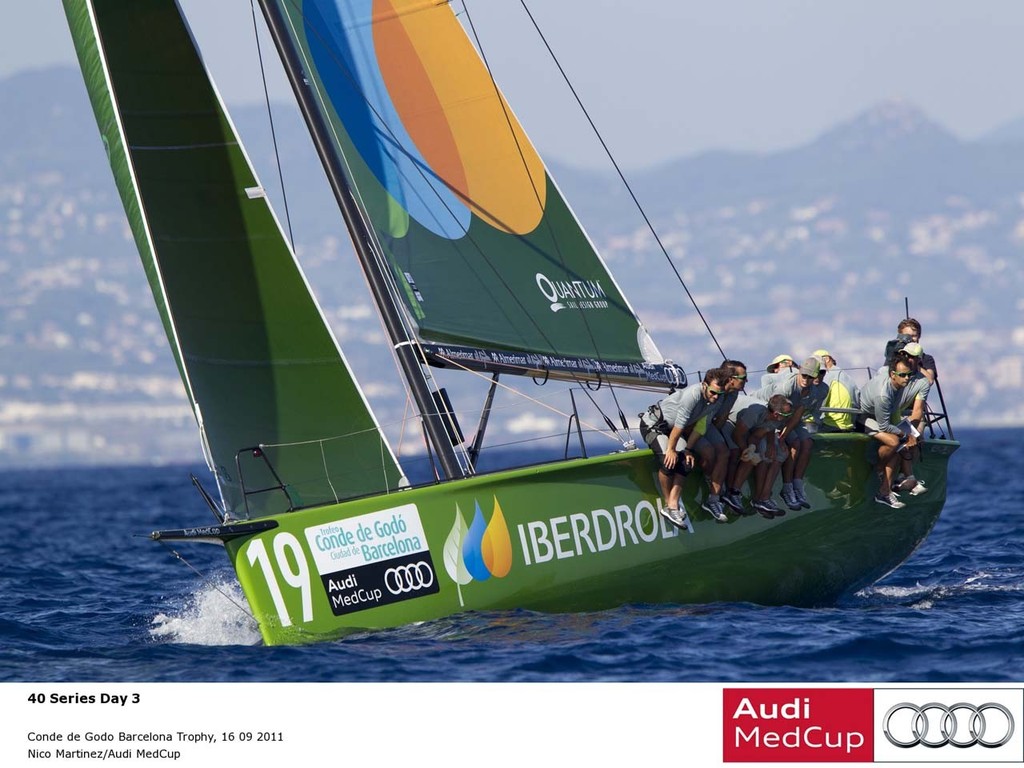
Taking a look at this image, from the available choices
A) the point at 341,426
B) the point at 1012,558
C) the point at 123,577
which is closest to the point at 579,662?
the point at 341,426

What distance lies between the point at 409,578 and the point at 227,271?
7.33 ft

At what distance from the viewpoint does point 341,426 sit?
30.1 feet

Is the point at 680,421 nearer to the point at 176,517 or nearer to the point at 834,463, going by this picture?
the point at 834,463

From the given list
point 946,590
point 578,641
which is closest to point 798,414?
point 578,641

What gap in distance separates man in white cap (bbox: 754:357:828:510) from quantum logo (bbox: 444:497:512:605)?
5.41 ft

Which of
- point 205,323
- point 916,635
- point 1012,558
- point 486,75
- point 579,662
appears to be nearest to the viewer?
point 579,662

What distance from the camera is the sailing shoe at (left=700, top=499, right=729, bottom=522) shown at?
872cm

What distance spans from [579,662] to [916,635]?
1.88 m

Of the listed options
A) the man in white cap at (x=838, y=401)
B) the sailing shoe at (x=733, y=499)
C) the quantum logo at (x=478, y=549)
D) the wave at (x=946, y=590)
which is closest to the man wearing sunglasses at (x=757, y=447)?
the sailing shoe at (x=733, y=499)
